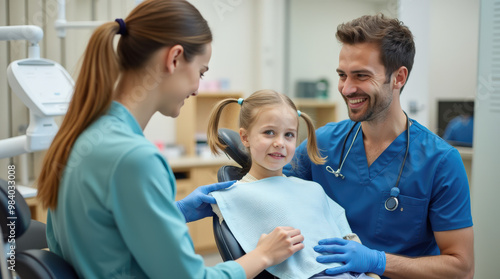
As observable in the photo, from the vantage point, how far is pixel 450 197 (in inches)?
53.1

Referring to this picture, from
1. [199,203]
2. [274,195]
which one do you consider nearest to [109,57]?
[199,203]

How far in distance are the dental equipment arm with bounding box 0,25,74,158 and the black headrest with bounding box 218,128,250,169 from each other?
0.64 metres

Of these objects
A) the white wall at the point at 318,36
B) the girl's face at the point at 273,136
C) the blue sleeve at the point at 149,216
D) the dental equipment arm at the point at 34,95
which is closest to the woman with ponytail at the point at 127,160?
the blue sleeve at the point at 149,216

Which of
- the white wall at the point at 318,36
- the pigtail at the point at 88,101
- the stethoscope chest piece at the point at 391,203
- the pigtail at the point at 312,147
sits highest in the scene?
the white wall at the point at 318,36

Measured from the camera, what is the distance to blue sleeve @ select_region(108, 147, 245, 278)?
0.81 m

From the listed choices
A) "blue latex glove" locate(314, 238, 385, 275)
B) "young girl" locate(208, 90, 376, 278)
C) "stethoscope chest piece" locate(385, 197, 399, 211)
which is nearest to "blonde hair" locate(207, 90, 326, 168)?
"young girl" locate(208, 90, 376, 278)

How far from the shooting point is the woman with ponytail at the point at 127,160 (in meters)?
0.82

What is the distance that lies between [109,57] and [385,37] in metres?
0.92

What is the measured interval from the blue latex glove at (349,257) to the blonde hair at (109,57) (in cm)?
66

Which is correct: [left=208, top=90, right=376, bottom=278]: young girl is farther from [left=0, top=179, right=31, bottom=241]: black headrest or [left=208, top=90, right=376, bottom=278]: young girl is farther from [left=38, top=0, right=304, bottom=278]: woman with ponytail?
[left=0, top=179, right=31, bottom=241]: black headrest

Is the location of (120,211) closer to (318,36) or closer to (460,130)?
(460,130)

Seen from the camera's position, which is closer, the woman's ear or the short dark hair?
the woman's ear

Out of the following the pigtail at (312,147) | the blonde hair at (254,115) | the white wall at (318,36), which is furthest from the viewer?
the white wall at (318,36)

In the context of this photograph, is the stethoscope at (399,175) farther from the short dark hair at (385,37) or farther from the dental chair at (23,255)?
the dental chair at (23,255)
